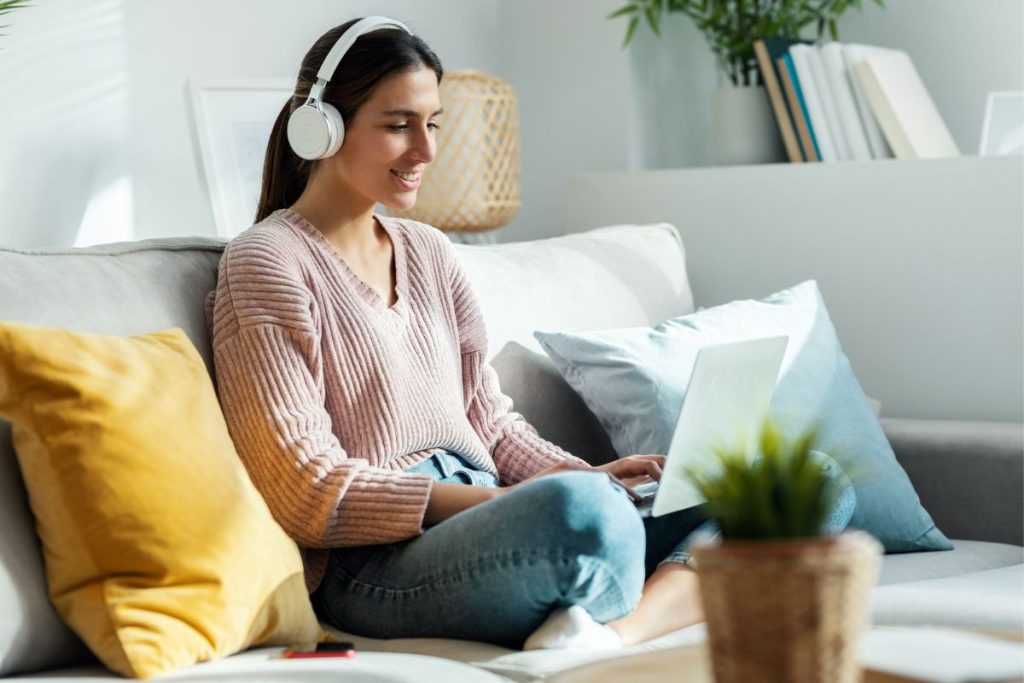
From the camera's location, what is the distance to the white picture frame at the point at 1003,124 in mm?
2689

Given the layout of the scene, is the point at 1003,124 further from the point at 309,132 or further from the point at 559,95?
the point at 309,132

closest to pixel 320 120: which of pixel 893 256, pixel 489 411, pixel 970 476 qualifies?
pixel 489 411

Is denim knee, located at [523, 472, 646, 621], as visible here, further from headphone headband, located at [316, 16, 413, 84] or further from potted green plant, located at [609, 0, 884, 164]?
potted green plant, located at [609, 0, 884, 164]

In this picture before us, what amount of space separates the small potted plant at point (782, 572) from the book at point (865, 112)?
6.79 ft

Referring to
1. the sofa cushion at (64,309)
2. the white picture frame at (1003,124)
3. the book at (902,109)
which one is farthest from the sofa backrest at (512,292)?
the white picture frame at (1003,124)

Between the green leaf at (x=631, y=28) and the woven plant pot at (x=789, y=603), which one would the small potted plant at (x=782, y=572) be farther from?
the green leaf at (x=631, y=28)

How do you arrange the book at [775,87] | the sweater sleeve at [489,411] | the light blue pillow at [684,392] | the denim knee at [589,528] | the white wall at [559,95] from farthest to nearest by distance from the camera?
the white wall at [559,95]
the book at [775,87]
the light blue pillow at [684,392]
the sweater sleeve at [489,411]
the denim knee at [589,528]

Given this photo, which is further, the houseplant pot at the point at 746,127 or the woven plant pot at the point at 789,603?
the houseplant pot at the point at 746,127

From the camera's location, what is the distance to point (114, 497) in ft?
4.01

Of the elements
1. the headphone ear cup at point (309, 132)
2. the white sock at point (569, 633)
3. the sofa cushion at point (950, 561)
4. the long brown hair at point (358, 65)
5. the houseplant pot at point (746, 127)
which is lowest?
the sofa cushion at point (950, 561)

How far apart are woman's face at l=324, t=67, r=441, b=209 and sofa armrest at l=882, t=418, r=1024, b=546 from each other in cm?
96

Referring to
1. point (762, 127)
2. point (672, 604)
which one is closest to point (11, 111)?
point (672, 604)

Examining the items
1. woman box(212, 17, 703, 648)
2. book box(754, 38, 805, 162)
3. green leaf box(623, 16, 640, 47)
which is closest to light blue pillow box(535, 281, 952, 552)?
woman box(212, 17, 703, 648)

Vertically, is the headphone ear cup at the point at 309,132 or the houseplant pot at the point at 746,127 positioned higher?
the headphone ear cup at the point at 309,132
